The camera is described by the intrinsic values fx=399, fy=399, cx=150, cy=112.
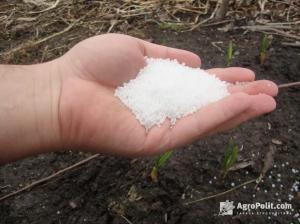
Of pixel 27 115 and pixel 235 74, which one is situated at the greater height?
pixel 235 74

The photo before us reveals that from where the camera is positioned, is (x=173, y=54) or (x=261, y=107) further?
(x=173, y=54)

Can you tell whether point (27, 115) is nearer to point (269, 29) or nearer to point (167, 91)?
point (167, 91)

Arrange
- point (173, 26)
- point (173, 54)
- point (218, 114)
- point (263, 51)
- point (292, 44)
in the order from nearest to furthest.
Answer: point (218, 114) → point (173, 54) → point (263, 51) → point (292, 44) → point (173, 26)

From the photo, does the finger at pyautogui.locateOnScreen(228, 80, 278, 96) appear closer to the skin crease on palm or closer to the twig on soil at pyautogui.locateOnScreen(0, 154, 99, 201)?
the skin crease on palm

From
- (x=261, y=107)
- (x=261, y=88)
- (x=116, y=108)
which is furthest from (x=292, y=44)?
(x=116, y=108)

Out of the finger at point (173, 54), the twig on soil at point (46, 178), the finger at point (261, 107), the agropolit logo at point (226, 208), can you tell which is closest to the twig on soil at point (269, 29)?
the finger at point (173, 54)

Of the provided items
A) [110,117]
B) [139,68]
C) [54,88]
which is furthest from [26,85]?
[139,68]
